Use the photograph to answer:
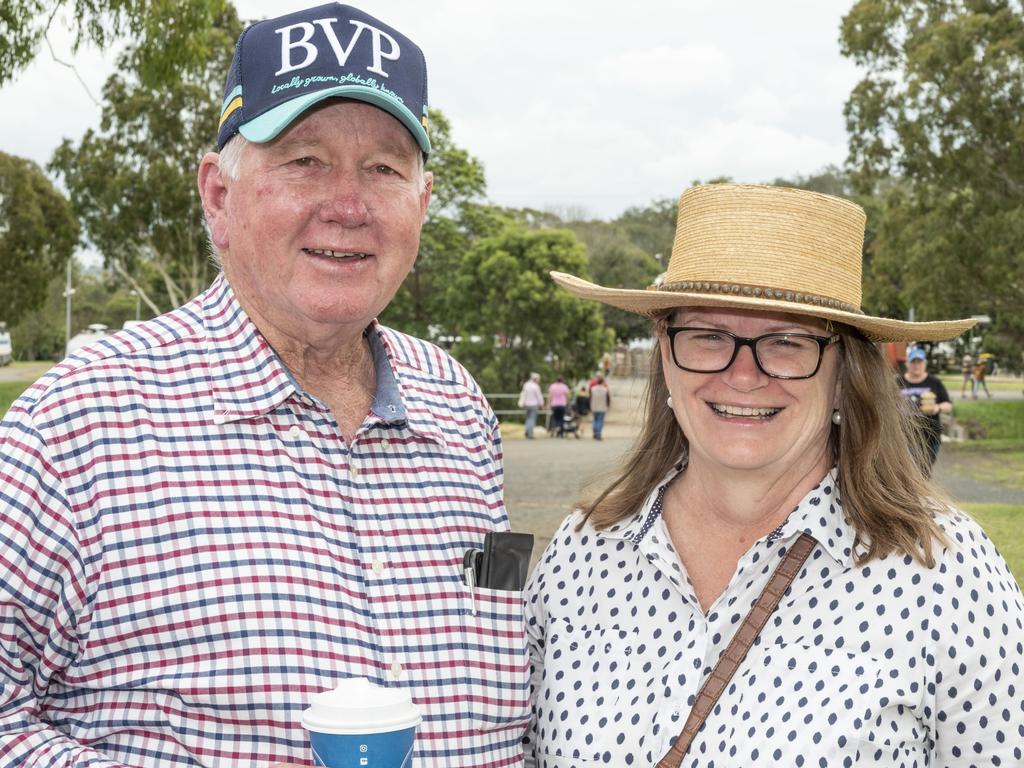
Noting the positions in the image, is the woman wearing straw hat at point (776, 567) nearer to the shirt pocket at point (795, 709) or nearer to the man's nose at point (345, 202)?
the shirt pocket at point (795, 709)

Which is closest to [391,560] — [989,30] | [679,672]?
[679,672]

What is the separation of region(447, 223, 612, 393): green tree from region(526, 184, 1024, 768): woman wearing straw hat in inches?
1115

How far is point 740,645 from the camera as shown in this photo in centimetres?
249

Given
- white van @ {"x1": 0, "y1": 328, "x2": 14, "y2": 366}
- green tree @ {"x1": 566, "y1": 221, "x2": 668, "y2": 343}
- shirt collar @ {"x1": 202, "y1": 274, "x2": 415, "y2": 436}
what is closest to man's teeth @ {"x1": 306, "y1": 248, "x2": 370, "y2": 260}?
shirt collar @ {"x1": 202, "y1": 274, "x2": 415, "y2": 436}

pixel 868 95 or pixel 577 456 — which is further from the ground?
pixel 868 95

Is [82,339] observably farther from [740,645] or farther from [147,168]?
[740,645]

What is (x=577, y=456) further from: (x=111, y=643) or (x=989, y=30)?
(x=111, y=643)

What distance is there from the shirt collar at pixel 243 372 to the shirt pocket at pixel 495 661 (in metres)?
0.48

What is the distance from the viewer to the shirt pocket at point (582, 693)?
2613 millimetres

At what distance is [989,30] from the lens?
2278 centimetres

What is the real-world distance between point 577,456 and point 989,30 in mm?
12138

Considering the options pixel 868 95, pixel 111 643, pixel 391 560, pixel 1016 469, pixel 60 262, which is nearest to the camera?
pixel 111 643

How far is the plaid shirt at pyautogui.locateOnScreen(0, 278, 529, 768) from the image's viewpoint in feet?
6.72

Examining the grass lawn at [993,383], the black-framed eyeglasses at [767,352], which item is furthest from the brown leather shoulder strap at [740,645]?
the grass lawn at [993,383]
